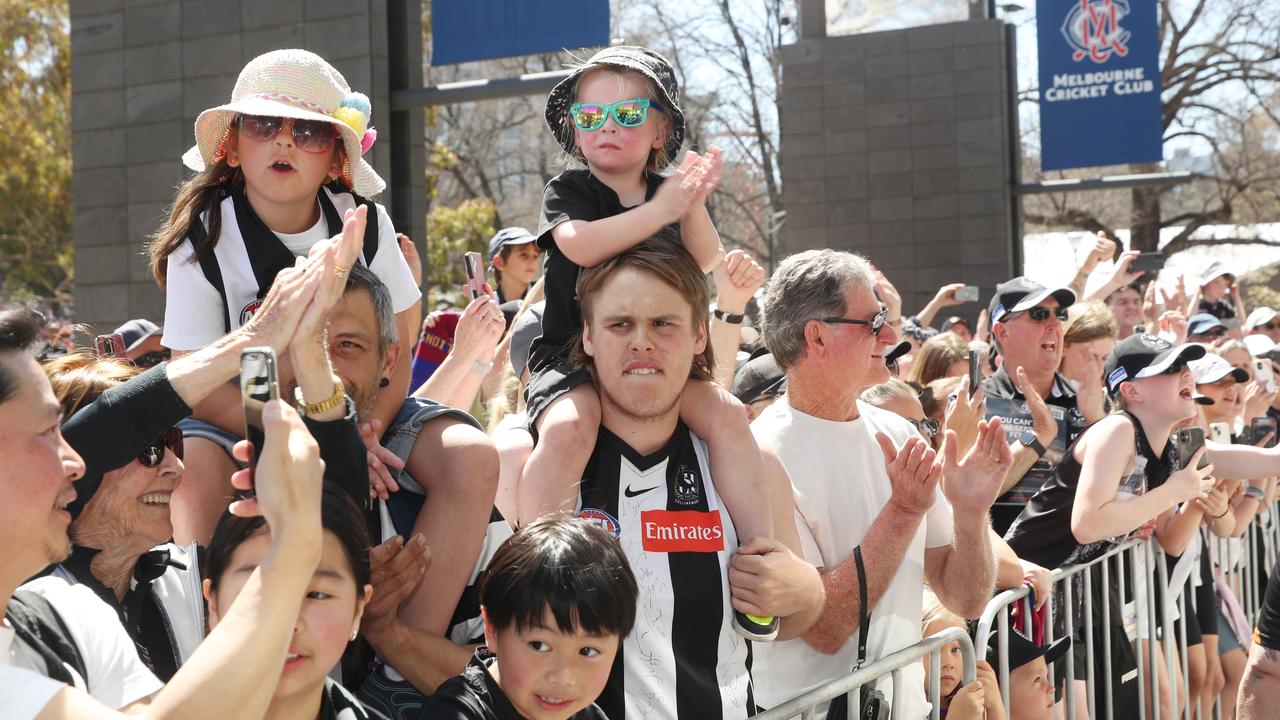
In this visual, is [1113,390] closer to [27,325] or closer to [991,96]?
[27,325]

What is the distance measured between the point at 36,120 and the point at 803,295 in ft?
94.2

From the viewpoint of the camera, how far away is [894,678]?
3510 mm

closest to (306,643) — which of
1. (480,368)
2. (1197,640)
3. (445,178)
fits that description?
(480,368)

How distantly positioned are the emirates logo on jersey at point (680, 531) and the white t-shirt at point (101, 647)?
120cm

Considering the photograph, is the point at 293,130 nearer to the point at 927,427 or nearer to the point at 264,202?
the point at 264,202

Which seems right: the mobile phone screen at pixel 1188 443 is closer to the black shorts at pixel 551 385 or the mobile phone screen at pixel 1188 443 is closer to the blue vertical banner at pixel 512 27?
the black shorts at pixel 551 385

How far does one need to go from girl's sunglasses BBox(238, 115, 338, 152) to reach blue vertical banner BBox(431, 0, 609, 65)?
4.42 metres

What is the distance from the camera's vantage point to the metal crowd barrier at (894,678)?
3002mm

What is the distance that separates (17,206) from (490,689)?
1158 inches

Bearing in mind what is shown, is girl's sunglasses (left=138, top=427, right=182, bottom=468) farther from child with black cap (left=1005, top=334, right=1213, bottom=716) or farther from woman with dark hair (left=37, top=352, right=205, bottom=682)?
child with black cap (left=1005, top=334, right=1213, bottom=716)

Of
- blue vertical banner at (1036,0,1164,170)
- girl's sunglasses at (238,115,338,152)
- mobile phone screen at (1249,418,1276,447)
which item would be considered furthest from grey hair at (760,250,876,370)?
blue vertical banner at (1036,0,1164,170)

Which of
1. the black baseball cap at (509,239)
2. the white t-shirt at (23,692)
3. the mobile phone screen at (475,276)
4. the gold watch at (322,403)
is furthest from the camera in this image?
the black baseball cap at (509,239)

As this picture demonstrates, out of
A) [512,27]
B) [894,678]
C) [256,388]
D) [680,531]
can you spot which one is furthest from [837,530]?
[512,27]

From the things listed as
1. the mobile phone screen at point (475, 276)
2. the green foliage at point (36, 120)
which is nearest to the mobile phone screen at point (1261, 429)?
the mobile phone screen at point (475, 276)
